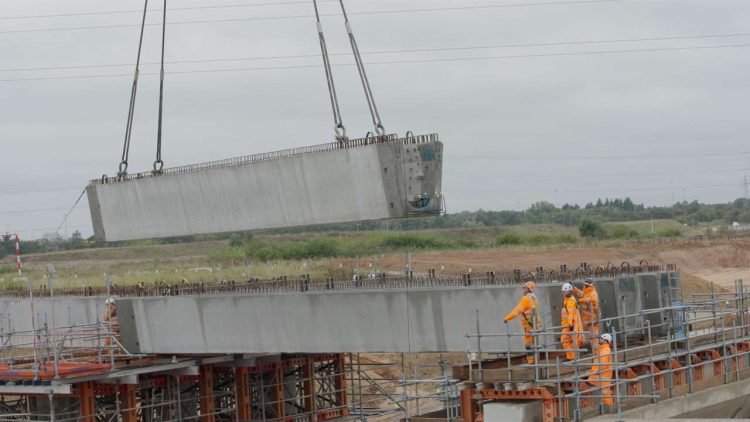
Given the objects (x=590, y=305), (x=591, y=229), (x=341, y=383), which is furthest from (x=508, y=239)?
(x=590, y=305)

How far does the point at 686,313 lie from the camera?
24.0 m

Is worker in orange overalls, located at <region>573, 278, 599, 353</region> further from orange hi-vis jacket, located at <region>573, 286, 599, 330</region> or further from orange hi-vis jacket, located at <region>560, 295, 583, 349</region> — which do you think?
orange hi-vis jacket, located at <region>560, 295, 583, 349</region>

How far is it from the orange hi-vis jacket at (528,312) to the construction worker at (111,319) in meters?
11.9

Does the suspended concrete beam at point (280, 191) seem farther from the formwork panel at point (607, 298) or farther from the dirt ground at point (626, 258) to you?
the dirt ground at point (626, 258)

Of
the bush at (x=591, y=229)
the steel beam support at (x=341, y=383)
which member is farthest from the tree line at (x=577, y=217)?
the steel beam support at (x=341, y=383)

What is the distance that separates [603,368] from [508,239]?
1869 inches

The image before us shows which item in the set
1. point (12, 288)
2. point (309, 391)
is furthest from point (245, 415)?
point (12, 288)

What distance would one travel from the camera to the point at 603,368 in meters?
18.7

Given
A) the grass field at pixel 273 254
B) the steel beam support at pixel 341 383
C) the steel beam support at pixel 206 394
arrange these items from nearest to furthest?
the steel beam support at pixel 206 394
the steel beam support at pixel 341 383
the grass field at pixel 273 254

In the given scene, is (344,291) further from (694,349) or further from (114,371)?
(694,349)

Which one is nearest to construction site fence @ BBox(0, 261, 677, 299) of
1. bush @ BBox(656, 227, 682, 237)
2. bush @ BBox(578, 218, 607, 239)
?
bush @ BBox(578, 218, 607, 239)

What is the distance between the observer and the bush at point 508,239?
6562cm

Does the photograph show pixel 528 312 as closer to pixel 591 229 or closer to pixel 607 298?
pixel 607 298

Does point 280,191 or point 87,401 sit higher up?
point 280,191
